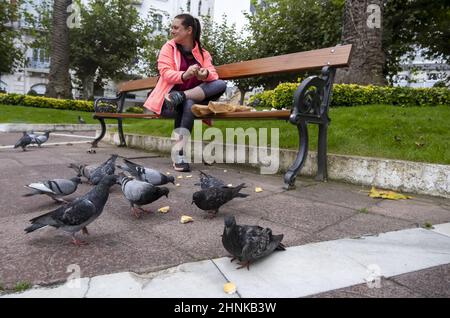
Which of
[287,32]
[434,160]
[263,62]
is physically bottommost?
[434,160]

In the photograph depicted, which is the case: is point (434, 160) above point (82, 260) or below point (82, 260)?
above

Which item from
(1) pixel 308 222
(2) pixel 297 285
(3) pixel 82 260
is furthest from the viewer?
(1) pixel 308 222

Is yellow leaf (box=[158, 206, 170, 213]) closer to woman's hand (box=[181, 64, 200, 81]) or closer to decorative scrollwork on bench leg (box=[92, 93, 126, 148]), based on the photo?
woman's hand (box=[181, 64, 200, 81])

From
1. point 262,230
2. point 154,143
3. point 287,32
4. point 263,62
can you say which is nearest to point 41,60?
point 287,32

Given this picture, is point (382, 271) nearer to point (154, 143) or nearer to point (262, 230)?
point (262, 230)

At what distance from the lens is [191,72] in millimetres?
4688

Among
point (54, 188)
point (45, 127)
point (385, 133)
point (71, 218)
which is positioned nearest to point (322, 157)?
point (385, 133)

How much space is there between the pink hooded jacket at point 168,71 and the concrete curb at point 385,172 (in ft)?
5.45

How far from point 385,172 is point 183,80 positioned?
106 inches

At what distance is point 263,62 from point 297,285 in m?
3.68

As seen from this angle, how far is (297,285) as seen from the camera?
70.4 inches

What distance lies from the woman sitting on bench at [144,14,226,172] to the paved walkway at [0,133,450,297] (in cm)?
159

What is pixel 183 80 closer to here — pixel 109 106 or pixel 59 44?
pixel 109 106

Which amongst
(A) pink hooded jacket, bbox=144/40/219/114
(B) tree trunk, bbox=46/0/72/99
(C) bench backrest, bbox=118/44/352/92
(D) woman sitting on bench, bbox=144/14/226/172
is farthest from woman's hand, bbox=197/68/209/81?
→ (B) tree trunk, bbox=46/0/72/99
